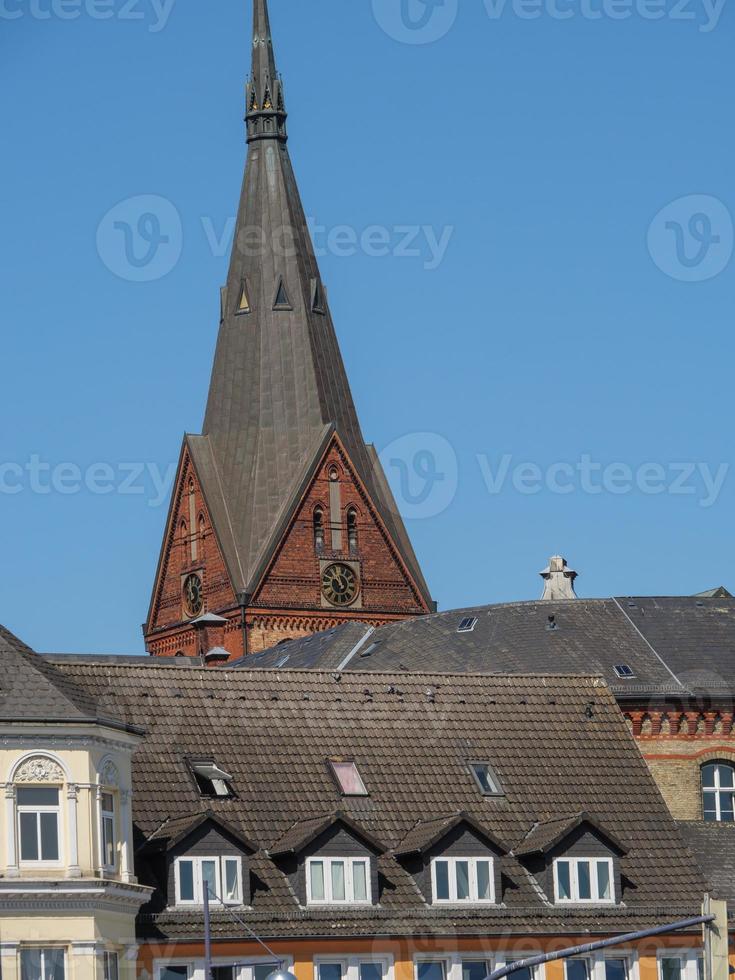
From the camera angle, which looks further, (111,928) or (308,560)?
(308,560)

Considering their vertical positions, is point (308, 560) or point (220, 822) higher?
point (308, 560)

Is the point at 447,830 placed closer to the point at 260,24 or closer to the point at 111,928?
the point at 111,928

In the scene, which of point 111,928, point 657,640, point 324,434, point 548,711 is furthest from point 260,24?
point 111,928

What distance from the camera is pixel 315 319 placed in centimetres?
13812

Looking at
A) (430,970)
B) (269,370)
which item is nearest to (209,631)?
(269,370)

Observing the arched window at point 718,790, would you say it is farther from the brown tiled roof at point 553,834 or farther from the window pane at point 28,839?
Result: the window pane at point 28,839

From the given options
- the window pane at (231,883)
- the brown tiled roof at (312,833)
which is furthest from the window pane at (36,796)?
the brown tiled roof at (312,833)

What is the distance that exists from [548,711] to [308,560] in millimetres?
71094

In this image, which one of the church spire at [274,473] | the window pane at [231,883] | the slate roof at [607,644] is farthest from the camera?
the church spire at [274,473]

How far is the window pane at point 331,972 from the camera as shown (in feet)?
181

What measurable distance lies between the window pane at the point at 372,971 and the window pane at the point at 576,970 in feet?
13.6

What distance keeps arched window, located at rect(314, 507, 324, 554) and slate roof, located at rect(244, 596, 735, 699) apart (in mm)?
37658

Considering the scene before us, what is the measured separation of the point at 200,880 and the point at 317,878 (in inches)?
102

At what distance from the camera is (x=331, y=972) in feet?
181
